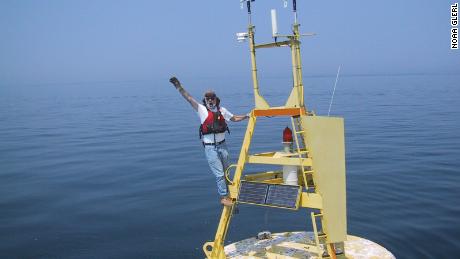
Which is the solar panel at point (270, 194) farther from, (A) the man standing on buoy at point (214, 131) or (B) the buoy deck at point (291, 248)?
(B) the buoy deck at point (291, 248)

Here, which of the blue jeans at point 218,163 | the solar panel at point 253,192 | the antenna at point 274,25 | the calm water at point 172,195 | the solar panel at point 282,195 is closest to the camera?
the antenna at point 274,25

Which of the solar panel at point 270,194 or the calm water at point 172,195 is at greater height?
the solar panel at point 270,194

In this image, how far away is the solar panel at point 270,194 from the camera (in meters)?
9.38

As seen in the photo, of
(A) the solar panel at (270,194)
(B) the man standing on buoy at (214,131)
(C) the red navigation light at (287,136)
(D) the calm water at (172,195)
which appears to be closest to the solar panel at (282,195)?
(A) the solar panel at (270,194)

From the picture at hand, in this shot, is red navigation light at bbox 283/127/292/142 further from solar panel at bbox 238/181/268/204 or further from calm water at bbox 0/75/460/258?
calm water at bbox 0/75/460/258

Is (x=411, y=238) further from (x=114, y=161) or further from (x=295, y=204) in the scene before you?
(x=114, y=161)

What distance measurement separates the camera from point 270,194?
9711 mm

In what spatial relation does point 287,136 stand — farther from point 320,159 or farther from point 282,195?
point 282,195

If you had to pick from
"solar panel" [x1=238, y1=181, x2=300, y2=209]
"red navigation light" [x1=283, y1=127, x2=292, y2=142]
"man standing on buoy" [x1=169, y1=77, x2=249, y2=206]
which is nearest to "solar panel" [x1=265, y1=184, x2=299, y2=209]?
"solar panel" [x1=238, y1=181, x2=300, y2=209]

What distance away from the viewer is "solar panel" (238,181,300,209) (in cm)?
938

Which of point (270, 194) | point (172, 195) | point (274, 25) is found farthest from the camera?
point (172, 195)

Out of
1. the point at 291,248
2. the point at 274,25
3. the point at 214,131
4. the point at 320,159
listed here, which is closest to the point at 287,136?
the point at 320,159

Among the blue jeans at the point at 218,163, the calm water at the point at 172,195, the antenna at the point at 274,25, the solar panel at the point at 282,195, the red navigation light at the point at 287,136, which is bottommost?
the calm water at the point at 172,195

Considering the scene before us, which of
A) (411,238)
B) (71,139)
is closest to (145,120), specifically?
(71,139)
